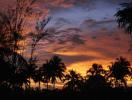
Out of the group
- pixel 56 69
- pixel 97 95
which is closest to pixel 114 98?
pixel 97 95

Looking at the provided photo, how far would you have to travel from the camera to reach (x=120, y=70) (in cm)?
8638

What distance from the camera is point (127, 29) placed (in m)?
28.1

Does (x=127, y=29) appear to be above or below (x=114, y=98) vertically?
above

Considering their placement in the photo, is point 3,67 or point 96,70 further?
point 96,70

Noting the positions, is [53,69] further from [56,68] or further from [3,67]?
[3,67]

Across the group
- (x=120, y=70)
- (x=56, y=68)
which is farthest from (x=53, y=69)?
(x=120, y=70)

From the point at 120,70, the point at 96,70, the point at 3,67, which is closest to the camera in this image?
the point at 3,67

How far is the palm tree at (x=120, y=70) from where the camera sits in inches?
3323

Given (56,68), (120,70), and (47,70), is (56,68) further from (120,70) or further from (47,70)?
(120,70)

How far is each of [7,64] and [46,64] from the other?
5693 centimetres

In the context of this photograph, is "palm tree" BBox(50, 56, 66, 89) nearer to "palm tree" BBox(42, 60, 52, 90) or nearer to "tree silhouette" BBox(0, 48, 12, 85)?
"palm tree" BBox(42, 60, 52, 90)

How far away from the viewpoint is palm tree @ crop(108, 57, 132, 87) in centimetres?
8439

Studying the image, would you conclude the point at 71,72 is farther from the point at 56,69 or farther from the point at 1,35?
the point at 1,35

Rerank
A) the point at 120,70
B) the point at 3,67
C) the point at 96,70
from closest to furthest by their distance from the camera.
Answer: the point at 3,67
the point at 120,70
the point at 96,70
